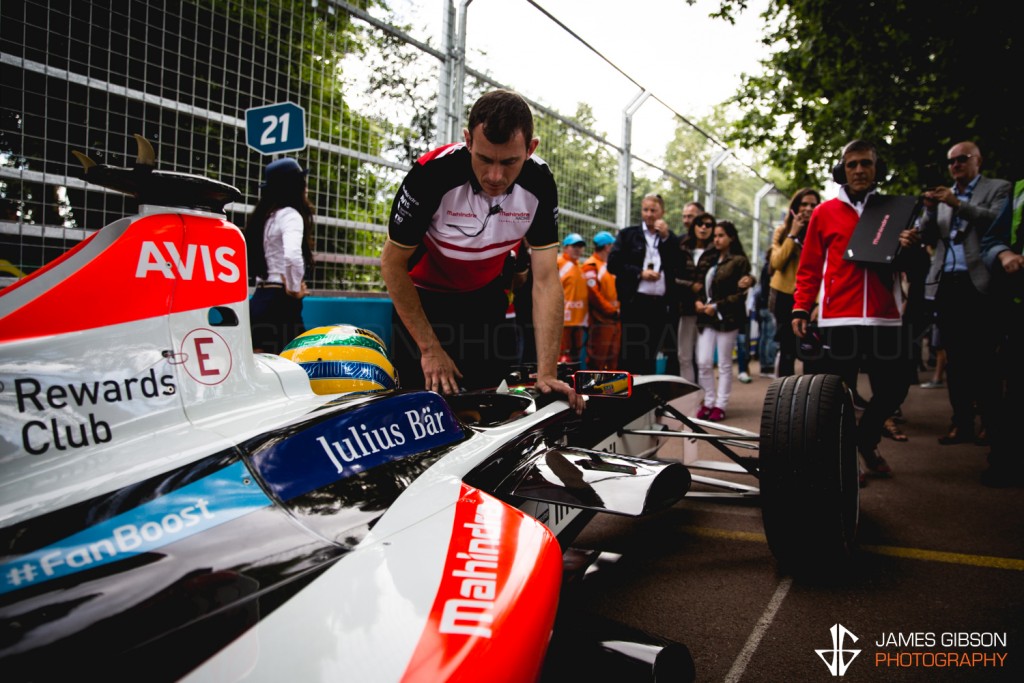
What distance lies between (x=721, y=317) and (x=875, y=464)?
2181 mm

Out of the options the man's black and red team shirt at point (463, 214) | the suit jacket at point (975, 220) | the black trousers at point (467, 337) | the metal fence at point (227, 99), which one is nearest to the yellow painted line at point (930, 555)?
the black trousers at point (467, 337)

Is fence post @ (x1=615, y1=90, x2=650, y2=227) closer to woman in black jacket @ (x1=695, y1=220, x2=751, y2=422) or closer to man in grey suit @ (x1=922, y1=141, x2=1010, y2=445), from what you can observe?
woman in black jacket @ (x1=695, y1=220, x2=751, y2=422)

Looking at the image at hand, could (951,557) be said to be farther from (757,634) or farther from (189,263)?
(189,263)

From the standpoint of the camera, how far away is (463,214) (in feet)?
7.91

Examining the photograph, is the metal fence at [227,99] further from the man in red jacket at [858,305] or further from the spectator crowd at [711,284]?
the man in red jacket at [858,305]

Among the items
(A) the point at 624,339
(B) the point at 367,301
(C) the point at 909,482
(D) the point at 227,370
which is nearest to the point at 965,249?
(C) the point at 909,482

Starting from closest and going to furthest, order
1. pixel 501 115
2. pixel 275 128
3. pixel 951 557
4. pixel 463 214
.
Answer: pixel 501 115
pixel 463 214
pixel 951 557
pixel 275 128

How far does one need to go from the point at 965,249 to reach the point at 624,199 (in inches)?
216

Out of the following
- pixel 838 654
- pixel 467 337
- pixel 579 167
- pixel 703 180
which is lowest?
pixel 838 654

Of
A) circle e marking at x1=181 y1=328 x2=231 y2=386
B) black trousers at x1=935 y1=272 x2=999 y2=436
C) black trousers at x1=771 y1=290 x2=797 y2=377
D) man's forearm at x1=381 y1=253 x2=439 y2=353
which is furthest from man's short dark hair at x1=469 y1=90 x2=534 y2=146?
black trousers at x1=771 y1=290 x2=797 y2=377

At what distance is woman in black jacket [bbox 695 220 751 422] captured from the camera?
5.83 metres

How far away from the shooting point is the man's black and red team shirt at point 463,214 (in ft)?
7.57

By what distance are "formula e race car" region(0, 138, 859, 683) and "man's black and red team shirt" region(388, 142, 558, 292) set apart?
0.84 m
